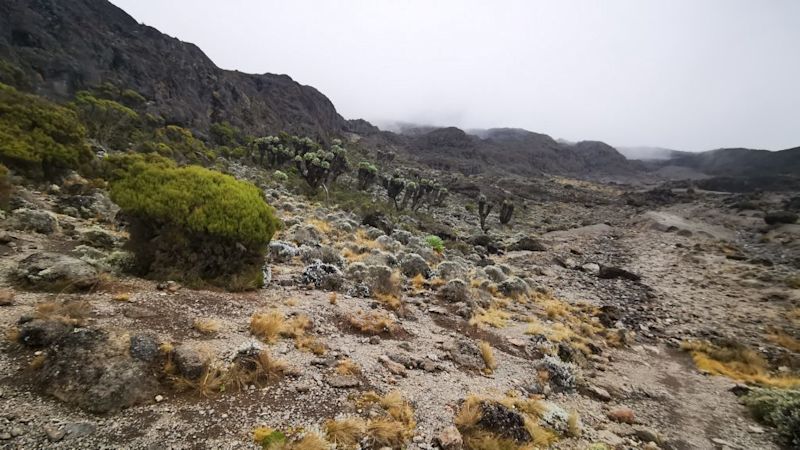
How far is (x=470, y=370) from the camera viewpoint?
6500mm

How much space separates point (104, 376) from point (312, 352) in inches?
102

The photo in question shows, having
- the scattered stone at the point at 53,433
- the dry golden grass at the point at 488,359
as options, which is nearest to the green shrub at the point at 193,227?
the scattered stone at the point at 53,433

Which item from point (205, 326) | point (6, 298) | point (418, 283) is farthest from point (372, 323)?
point (6, 298)

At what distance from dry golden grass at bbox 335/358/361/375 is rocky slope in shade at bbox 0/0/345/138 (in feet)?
174

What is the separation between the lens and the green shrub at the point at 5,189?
825 centimetres

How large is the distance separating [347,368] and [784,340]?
1531 centimetres

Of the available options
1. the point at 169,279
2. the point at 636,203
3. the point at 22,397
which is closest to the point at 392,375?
the point at 22,397

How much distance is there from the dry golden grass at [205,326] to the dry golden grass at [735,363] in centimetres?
1219

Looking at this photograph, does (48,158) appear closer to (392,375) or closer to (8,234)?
(8,234)

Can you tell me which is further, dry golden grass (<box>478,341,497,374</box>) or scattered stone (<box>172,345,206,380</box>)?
dry golden grass (<box>478,341,497,374</box>)

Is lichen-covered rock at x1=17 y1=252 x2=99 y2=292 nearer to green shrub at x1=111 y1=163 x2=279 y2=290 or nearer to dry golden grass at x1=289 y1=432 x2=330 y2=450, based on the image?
green shrub at x1=111 y1=163 x2=279 y2=290

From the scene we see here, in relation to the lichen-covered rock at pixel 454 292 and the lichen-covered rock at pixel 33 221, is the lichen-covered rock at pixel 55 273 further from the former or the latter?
the lichen-covered rock at pixel 454 292

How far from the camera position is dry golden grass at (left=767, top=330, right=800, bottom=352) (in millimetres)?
11383

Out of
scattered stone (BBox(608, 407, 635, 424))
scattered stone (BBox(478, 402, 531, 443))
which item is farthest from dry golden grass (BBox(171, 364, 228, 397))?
scattered stone (BBox(608, 407, 635, 424))
